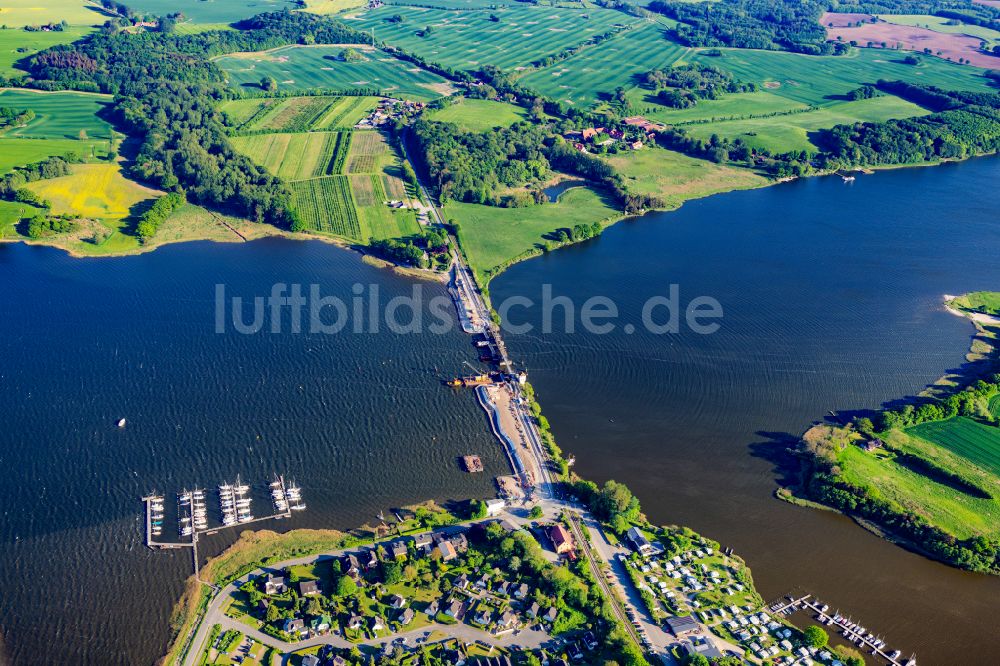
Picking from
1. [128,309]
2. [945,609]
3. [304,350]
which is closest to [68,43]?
[128,309]

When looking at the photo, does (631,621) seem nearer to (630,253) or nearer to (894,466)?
(894,466)

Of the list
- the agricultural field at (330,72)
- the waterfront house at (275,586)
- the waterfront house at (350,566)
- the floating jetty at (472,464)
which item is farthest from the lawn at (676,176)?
the waterfront house at (275,586)

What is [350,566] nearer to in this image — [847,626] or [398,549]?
[398,549]

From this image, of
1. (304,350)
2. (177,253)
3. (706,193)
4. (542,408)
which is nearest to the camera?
(542,408)

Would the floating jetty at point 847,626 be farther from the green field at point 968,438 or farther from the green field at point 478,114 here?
the green field at point 478,114

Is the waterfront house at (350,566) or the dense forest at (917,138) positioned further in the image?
the dense forest at (917,138)

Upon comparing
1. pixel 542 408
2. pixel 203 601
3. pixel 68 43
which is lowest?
pixel 203 601

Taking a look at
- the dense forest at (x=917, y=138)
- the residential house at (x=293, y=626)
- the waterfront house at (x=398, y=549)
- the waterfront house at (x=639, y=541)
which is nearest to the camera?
the residential house at (x=293, y=626)
